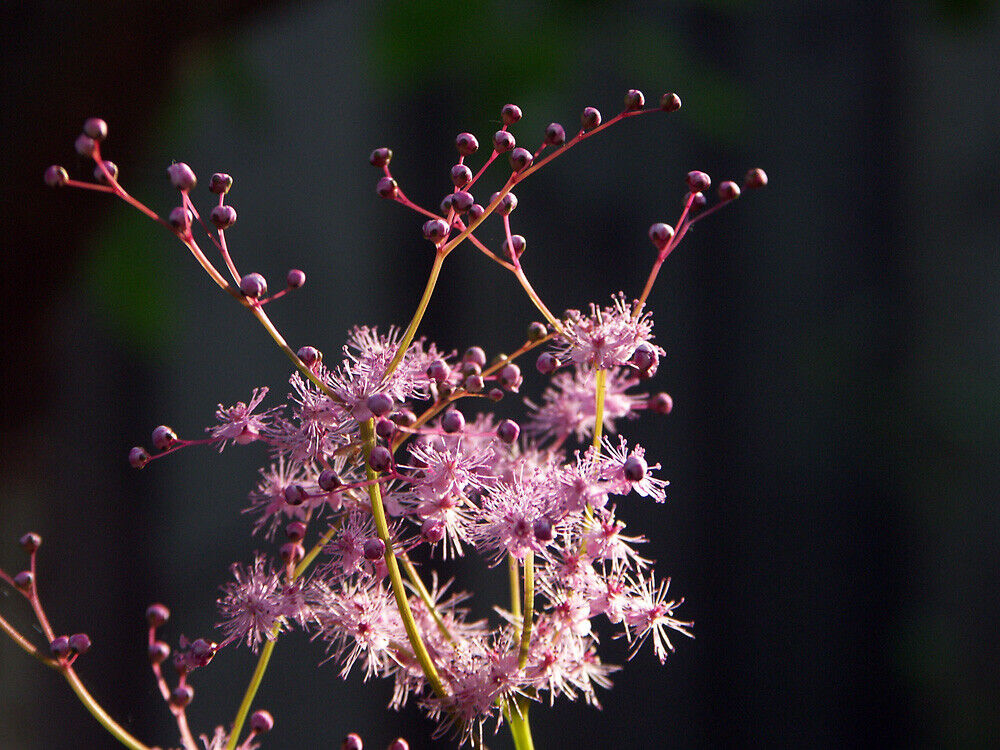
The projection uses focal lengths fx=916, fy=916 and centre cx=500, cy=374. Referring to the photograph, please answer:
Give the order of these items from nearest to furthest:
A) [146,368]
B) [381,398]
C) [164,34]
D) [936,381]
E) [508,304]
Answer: [381,398]
[164,34]
[146,368]
[508,304]
[936,381]

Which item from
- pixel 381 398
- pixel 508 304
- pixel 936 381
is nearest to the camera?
pixel 381 398

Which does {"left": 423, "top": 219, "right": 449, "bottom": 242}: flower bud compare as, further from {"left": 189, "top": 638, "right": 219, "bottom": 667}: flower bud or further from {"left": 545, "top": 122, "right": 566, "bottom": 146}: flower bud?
{"left": 189, "top": 638, "right": 219, "bottom": 667}: flower bud

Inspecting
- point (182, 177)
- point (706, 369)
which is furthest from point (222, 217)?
point (706, 369)

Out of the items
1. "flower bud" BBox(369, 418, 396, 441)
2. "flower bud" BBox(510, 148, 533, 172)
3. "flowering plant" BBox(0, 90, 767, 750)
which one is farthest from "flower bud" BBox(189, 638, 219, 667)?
"flower bud" BBox(510, 148, 533, 172)

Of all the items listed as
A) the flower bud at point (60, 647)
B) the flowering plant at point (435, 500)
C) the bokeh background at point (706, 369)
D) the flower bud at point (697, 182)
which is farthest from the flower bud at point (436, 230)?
the bokeh background at point (706, 369)

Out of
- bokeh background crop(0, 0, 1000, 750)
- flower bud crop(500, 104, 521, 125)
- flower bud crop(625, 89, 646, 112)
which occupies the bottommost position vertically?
bokeh background crop(0, 0, 1000, 750)

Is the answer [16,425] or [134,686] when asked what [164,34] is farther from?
[134,686]

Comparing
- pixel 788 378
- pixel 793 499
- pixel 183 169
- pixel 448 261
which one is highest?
pixel 183 169

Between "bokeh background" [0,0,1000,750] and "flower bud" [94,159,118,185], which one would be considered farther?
"bokeh background" [0,0,1000,750]

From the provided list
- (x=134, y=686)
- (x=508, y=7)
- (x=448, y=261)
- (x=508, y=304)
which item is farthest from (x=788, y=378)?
(x=134, y=686)
